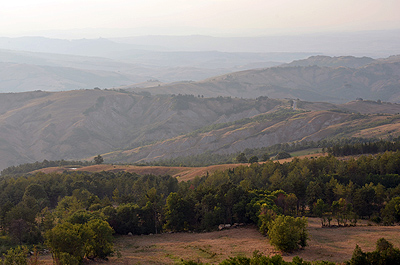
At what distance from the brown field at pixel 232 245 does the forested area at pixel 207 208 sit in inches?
90.0

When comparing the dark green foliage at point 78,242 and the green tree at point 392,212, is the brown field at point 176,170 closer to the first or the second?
the green tree at point 392,212

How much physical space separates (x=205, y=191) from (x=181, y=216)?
9856mm

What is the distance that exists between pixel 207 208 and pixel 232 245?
1707cm

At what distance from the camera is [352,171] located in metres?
90.9

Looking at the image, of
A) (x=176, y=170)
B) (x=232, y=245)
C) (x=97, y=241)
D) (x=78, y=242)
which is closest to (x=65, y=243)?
(x=78, y=242)

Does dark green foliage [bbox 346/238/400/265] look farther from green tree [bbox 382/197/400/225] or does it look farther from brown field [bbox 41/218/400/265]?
green tree [bbox 382/197/400/225]

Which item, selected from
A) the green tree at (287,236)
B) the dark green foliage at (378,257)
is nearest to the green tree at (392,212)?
the green tree at (287,236)

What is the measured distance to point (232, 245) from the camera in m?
52.8

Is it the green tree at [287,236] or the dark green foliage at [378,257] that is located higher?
the dark green foliage at [378,257]

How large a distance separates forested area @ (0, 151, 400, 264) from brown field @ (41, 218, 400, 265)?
2287 millimetres

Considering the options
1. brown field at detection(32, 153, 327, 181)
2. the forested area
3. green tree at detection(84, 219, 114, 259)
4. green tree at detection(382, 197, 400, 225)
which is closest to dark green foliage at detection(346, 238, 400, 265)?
the forested area

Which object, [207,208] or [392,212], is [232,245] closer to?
[207,208]

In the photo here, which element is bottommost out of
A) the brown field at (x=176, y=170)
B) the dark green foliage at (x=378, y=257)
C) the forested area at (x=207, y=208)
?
the brown field at (x=176, y=170)

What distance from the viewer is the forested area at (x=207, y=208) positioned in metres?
48.2
